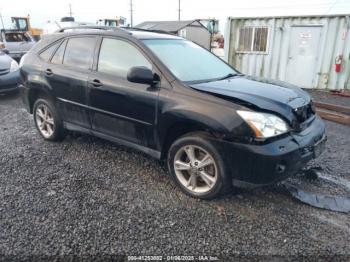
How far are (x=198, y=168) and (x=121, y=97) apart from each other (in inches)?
48.6

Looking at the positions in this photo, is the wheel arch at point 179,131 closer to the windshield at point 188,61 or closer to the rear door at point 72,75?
the windshield at point 188,61

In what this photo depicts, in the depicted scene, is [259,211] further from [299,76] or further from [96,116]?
[299,76]

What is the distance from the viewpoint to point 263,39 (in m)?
10.3

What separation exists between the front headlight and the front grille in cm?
31

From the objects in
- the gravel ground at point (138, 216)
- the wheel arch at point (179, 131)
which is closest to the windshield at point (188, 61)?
the wheel arch at point (179, 131)

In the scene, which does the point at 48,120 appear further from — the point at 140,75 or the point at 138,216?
the point at 138,216

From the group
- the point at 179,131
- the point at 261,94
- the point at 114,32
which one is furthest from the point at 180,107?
the point at 114,32

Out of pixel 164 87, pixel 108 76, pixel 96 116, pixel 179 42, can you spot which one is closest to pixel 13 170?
pixel 96 116

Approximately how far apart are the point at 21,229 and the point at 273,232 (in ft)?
7.37

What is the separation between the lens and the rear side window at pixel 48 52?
4495 mm

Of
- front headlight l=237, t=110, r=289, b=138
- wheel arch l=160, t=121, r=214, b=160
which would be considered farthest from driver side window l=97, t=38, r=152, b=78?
front headlight l=237, t=110, r=289, b=138

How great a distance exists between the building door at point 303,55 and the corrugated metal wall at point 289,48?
2.5 inches

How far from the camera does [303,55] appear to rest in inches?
385

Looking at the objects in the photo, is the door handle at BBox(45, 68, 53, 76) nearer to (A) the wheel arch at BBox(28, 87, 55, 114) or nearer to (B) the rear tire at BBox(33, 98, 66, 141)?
(A) the wheel arch at BBox(28, 87, 55, 114)
